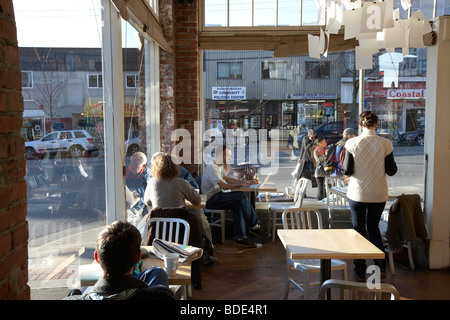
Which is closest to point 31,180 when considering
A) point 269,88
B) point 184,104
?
point 184,104

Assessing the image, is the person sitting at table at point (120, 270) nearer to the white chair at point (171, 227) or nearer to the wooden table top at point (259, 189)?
the white chair at point (171, 227)

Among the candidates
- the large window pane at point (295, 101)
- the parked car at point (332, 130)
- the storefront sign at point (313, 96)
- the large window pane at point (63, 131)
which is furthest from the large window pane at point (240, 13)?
the large window pane at point (63, 131)

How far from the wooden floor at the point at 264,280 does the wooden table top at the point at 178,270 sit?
125 cm

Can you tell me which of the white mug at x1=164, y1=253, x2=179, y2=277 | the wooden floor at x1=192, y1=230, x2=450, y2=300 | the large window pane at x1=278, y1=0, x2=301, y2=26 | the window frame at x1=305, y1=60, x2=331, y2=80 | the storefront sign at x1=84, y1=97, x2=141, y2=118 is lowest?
the wooden floor at x1=192, y1=230, x2=450, y2=300

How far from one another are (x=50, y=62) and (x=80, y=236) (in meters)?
1.03

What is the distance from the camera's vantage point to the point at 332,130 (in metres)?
5.97

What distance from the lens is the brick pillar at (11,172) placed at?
4.25 ft

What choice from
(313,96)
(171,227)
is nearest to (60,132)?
(171,227)

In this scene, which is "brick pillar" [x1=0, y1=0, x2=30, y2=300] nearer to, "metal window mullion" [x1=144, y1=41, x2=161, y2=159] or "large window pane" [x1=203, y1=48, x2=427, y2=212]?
"metal window mullion" [x1=144, y1=41, x2=161, y2=159]

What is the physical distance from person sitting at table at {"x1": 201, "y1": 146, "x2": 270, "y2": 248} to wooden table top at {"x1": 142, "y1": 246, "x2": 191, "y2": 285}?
2.57 m

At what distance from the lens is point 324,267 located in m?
3.01

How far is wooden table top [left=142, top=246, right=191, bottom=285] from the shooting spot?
2367mm

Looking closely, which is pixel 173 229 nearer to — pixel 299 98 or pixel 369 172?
pixel 369 172

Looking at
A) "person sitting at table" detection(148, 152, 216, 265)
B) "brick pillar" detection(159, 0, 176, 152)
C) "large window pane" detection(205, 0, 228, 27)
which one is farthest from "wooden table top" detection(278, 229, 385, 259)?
"large window pane" detection(205, 0, 228, 27)
